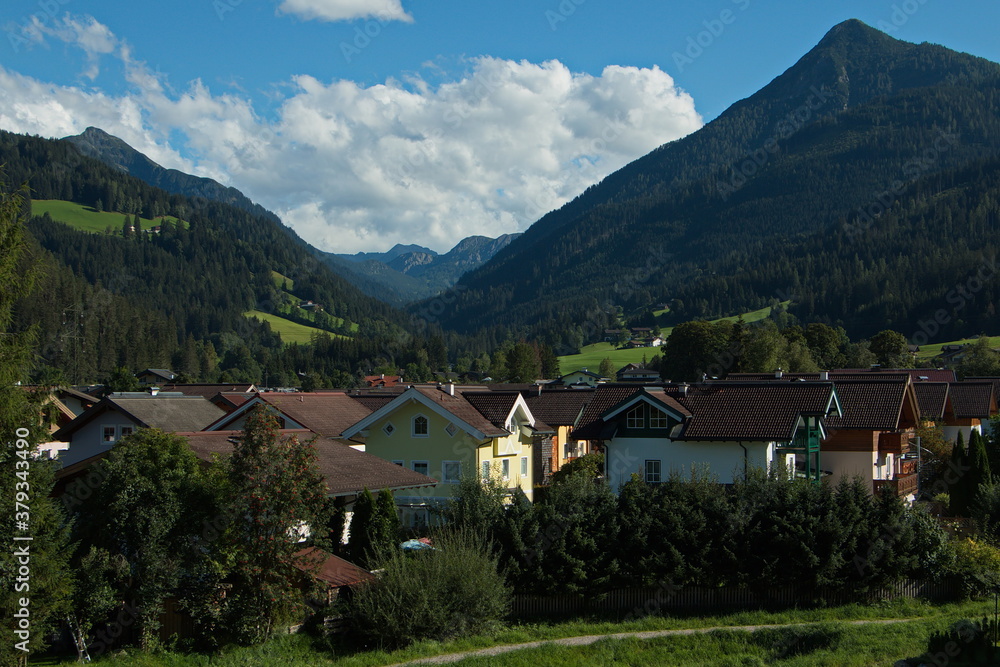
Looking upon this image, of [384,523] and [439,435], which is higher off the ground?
[439,435]

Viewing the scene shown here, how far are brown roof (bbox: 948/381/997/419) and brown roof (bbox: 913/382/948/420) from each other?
1.35 metres

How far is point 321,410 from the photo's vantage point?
4322 cm

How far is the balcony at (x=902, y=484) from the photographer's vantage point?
123 feet

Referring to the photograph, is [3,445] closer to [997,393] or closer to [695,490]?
[695,490]

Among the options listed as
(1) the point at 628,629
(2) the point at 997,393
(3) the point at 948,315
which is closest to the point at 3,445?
(1) the point at 628,629

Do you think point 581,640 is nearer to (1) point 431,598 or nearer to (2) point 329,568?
(1) point 431,598

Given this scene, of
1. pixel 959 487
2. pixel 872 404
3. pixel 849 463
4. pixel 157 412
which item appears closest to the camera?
pixel 959 487

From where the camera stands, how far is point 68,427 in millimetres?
42312

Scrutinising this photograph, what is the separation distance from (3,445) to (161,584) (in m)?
5.04

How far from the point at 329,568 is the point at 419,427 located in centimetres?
1405

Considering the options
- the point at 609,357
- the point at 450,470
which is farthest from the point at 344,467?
the point at 609,357

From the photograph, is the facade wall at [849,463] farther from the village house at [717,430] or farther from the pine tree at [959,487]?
the pine tree at [959,487]

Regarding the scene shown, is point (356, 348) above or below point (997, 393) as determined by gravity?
above

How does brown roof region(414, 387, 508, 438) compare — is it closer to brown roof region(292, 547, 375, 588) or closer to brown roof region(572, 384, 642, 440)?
brown roof region(572, 384, 642, 440)
